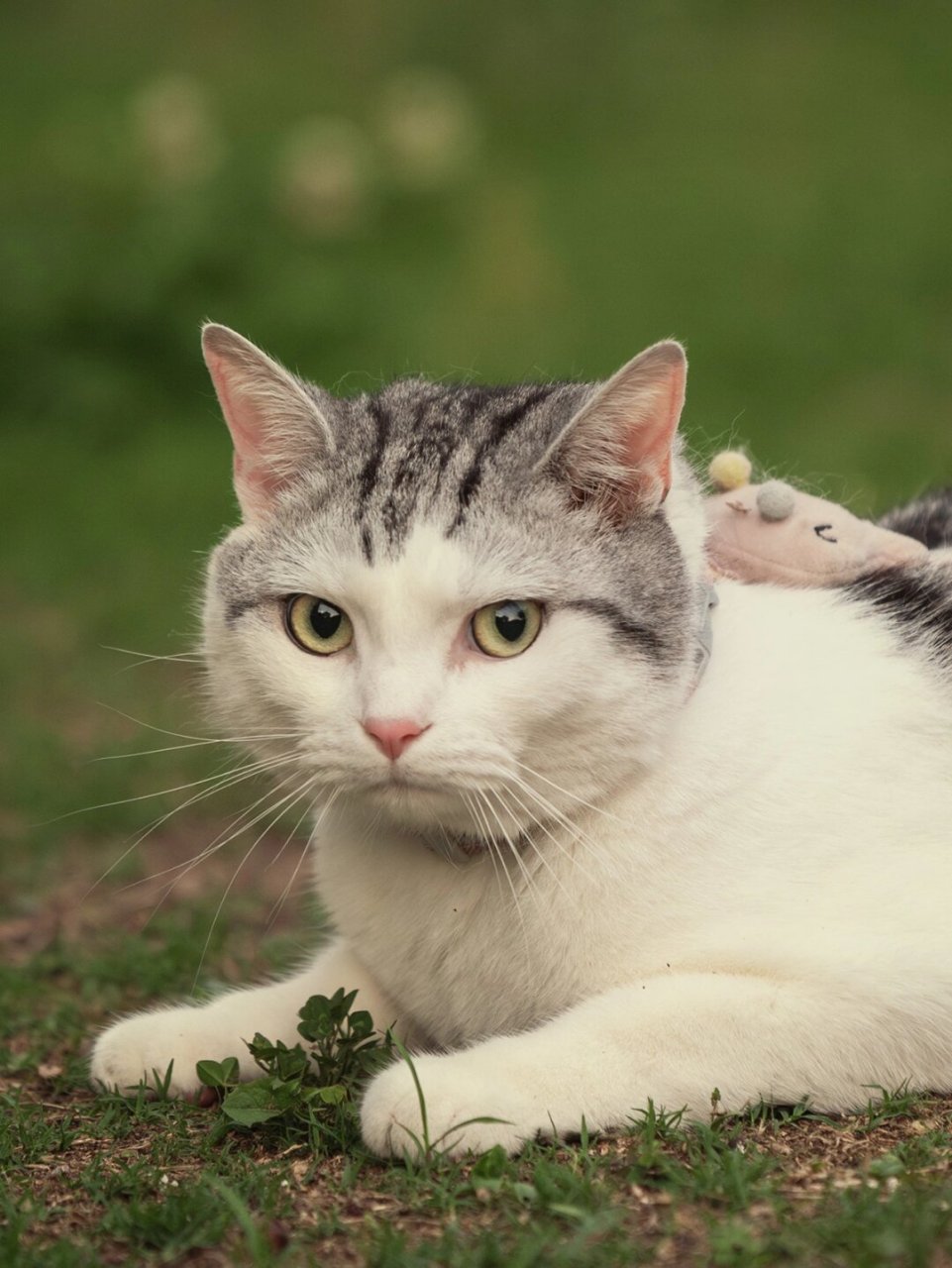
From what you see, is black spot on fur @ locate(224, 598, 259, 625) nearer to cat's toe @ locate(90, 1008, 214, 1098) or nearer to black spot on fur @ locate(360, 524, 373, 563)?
black spot on fur @ locate(360, 524, 373, 563)

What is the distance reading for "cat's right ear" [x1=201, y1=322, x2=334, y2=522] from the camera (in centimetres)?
280

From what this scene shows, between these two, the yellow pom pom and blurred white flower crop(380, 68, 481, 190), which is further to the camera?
blurred white flower crop(380, 68, 481, 190)

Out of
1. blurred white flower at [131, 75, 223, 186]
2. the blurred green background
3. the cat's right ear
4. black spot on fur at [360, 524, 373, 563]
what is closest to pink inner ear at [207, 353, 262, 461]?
the cat's right ear

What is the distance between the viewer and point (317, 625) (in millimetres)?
2656

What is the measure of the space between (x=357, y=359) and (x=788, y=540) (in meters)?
5.58

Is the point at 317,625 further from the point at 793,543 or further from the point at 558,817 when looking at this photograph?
→ the point at 793,543

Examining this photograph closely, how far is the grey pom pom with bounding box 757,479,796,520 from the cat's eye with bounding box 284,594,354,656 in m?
0.93

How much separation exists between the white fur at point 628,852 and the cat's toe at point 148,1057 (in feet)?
1.48

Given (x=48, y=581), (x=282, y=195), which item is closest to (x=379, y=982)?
(x=48, y=581)

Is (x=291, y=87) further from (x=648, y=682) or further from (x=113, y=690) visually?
(x=648, y=682)

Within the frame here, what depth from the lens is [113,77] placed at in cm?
1131

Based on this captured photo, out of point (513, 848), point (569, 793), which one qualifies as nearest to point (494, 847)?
point (513, 848)

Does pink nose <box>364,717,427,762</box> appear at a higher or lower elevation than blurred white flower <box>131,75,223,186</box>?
lower

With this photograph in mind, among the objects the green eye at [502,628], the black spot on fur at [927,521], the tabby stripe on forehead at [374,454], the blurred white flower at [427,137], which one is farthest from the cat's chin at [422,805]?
the blurred white flower at [427,137]
